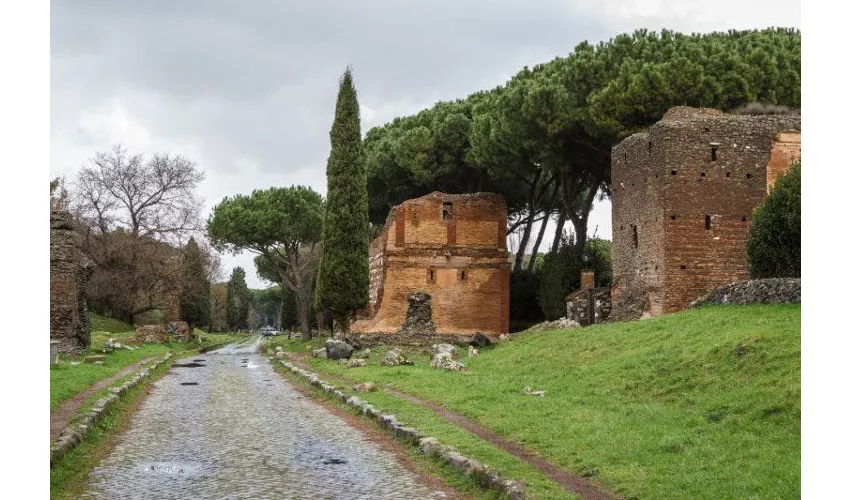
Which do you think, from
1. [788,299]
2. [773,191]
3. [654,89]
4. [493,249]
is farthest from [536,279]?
[788,299]

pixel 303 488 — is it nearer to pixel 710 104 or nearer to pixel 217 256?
pixel 710 104

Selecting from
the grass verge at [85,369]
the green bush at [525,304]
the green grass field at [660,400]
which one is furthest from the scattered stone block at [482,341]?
the grass verge at [85,369]

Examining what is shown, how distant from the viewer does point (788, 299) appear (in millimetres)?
16781

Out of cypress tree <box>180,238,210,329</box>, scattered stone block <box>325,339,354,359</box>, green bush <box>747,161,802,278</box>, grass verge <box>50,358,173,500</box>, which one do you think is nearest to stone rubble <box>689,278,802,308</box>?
green bush <box>747,161,802,278</box>

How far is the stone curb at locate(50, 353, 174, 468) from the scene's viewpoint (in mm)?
9641

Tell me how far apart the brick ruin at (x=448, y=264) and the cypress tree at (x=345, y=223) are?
4690 millimetres

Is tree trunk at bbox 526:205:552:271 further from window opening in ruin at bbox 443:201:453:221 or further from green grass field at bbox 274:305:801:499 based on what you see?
green grass field at bbox 274:305:801:499

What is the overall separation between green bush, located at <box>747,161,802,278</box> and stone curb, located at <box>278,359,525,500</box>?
11.2 m

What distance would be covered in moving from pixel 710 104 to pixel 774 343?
17769 mm

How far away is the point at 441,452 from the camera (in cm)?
984

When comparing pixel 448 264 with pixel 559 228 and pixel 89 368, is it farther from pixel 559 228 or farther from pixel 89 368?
pixel 89 368

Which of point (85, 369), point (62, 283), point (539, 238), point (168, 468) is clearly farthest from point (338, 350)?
point (168, 468)

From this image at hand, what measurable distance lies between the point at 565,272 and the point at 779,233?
558 inches

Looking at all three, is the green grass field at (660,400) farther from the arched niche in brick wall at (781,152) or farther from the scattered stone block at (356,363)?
the arched niche in brick wall at (781,152)
